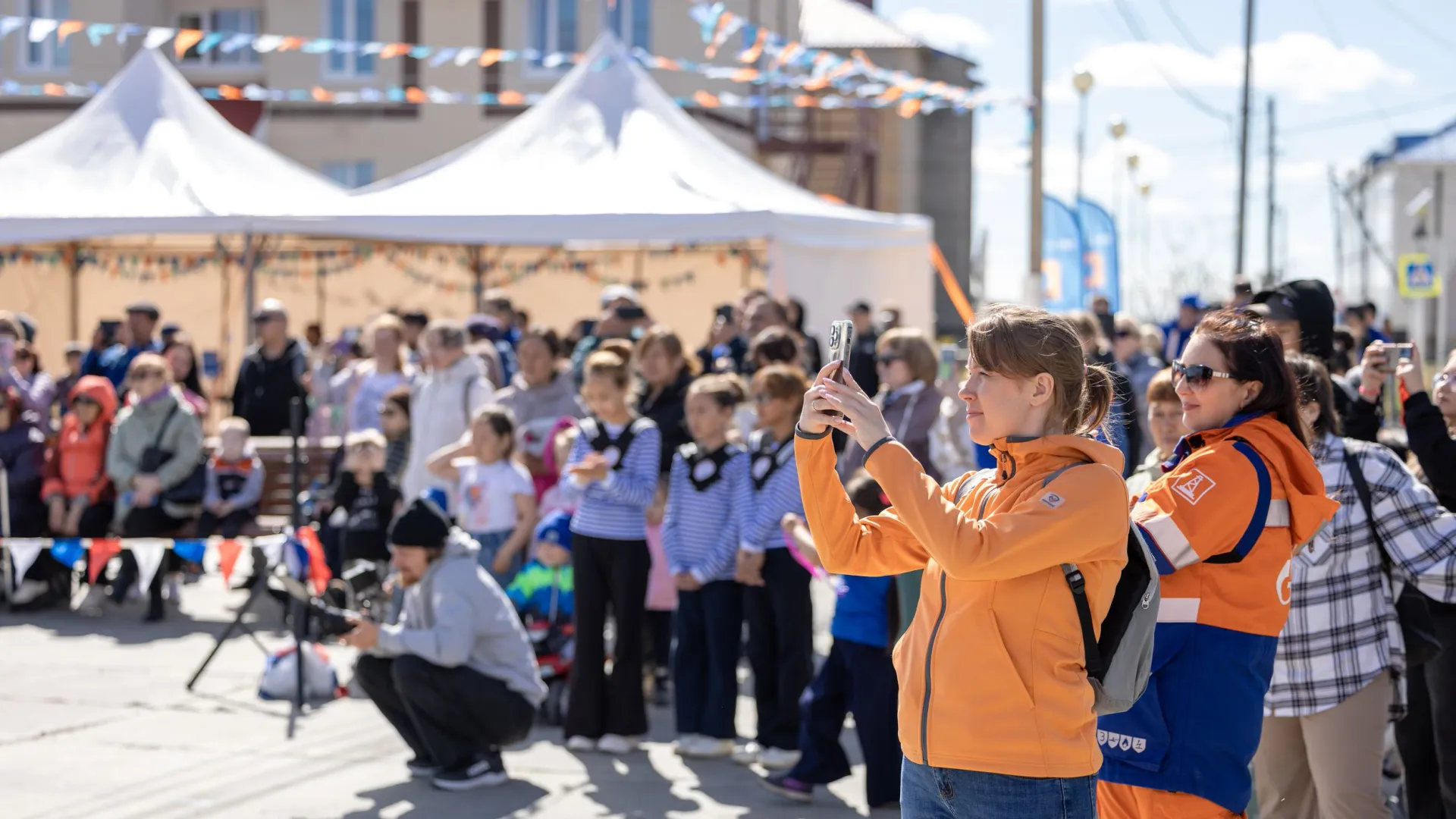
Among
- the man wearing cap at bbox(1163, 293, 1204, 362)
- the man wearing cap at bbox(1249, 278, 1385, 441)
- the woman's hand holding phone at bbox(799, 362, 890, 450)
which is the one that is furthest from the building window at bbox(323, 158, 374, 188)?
the woman's hand holding phone at bbox(799, 362, 890, 450)

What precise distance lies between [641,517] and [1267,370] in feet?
12.2

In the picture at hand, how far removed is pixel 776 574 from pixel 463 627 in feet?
4.45

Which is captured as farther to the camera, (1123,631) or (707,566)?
(707,566)

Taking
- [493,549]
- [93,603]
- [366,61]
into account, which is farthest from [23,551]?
[366,61]

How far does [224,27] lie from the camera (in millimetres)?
30125

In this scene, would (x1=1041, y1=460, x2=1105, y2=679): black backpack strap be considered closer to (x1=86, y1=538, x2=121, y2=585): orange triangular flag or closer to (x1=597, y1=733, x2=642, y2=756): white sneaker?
(x1=597, y1=733, x2=642, y2=756): white sneaker

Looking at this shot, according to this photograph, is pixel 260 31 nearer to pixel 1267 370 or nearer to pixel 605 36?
pixel 605 36

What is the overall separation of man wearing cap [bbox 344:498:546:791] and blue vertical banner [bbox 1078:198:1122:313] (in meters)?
12.7

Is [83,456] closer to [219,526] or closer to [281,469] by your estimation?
[219,526]

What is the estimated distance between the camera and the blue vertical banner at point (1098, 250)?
17906 millimetres

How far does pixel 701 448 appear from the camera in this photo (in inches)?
264

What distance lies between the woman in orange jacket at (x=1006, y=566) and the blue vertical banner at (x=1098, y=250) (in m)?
15.1

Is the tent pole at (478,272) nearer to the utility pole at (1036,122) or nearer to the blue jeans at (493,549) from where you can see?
the utility pole at (1036,122)

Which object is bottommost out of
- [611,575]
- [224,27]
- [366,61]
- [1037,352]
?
[611,575]
